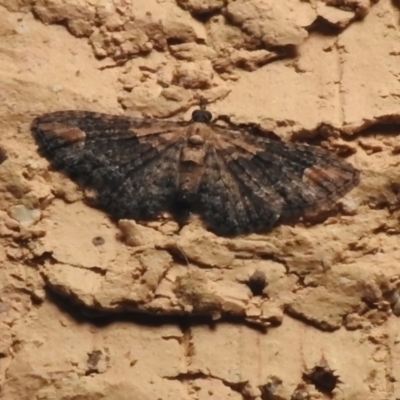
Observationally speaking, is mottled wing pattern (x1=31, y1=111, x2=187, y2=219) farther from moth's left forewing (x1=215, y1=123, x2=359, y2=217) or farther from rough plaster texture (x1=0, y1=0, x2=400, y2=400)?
moth's left forewing (x1=215, y1=123, x2=359, y2=217)

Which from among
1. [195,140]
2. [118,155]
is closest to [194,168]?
[195,140]

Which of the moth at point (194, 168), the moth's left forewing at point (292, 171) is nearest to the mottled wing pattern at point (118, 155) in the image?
the moth at point (194, 168)

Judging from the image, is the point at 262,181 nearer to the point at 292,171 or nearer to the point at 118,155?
the point at 292,171

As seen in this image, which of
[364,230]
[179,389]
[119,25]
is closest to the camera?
[179,389]

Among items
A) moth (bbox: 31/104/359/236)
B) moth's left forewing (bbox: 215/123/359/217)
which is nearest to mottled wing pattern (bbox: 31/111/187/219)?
moth (bbox: 31/104/359/236)

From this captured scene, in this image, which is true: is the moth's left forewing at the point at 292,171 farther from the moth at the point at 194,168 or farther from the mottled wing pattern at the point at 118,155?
the mottled wing pattern at the point at 118,155

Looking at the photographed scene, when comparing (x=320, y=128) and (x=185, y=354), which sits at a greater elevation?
(x=320, y=128)

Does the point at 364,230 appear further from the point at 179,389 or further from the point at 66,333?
the point at 66,333

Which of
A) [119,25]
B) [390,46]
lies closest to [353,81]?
[390,46]
